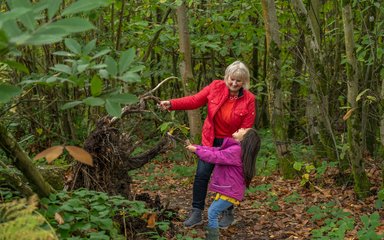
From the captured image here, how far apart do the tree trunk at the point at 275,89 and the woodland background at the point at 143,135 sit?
2 cm

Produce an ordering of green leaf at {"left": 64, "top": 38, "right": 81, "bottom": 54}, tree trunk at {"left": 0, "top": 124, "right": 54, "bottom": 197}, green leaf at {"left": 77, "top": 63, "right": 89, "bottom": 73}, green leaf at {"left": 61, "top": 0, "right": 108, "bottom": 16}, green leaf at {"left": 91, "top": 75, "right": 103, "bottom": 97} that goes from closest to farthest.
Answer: green leaf at {"left": 61, "top": 0, "right": 108, "bottom": 16} < green leaf at {"left": 77, "top": 63, "right": 89, "bottom": 73} < green leaf at {"left": 91, "top": 75, "right": 103, "bottom": 97} < green leaf at {"left": 64, "top": 38, "right": 81, "bottom": 54} < tree trunk at {"left": 0, "top": 124, "right": 54, "bottom": 197}

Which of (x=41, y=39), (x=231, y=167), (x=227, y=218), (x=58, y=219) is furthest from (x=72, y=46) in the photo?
(x=227, y=218)

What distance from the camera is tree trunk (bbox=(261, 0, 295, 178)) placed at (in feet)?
23.8

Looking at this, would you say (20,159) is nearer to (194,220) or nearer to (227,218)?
(194,220)

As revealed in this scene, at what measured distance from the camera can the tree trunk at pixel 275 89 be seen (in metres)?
7.25

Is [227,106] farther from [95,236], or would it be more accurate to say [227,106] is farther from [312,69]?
[95,236]

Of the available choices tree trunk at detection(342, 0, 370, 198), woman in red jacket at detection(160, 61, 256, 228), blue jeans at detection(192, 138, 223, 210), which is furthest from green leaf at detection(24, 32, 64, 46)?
tree trunk at detection(342, 0, 370, 198)

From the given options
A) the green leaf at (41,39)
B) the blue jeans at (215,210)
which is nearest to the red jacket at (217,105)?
the blue jeans at (215,210)

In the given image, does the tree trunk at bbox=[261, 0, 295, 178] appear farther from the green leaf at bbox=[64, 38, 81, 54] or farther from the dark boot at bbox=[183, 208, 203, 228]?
the green leaf at bbox=[64, 38, 81, 54]

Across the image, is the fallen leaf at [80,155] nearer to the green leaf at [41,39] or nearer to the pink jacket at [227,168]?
the green leaf at [41,39]

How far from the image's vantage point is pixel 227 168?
17.2 ft

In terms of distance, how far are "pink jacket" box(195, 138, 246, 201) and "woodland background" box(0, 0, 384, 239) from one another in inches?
16.7

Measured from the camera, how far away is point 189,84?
340 inches

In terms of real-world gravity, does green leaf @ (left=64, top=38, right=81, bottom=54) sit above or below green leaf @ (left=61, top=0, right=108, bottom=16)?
below
